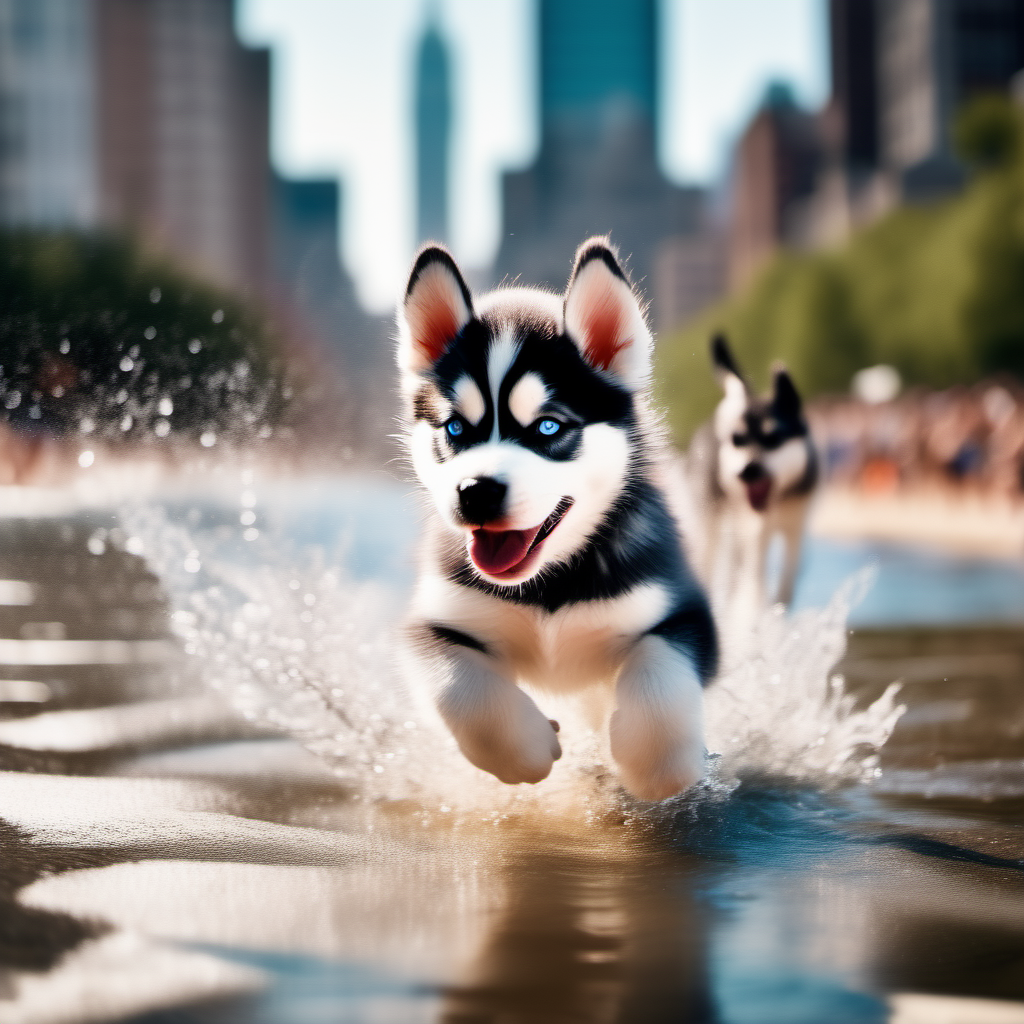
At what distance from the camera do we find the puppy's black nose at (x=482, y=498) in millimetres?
3363

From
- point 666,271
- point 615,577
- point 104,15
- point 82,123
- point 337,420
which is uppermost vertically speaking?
point 104,15

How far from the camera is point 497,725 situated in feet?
11.4

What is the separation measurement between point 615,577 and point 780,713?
1.27 meters

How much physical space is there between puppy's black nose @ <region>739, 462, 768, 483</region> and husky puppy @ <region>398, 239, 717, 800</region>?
2.33 m

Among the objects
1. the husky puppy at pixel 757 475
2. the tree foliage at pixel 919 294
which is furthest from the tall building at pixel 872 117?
the husky puppy at pixel 757 475

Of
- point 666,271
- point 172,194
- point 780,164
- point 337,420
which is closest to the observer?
point 337,420

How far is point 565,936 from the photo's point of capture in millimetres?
2891

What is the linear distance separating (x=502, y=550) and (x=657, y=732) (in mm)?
570

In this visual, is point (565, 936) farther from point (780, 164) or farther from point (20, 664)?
point (780, 164)

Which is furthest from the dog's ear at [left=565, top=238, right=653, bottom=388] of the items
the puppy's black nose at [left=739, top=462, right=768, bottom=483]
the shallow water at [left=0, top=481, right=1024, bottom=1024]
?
the puppy's black nose at [left=739, top=462, right=768, bottom=483]

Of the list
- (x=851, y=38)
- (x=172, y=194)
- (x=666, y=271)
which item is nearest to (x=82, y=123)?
(x=172, y=194)

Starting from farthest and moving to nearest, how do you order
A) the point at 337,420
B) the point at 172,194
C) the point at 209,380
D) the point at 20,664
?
the point at 172,194 < the point at 20,664 < the point at 337,420 < the point at 209,380

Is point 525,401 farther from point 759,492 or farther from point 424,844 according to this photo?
point 759,492

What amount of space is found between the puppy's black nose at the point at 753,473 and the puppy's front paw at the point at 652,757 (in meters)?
3.05
